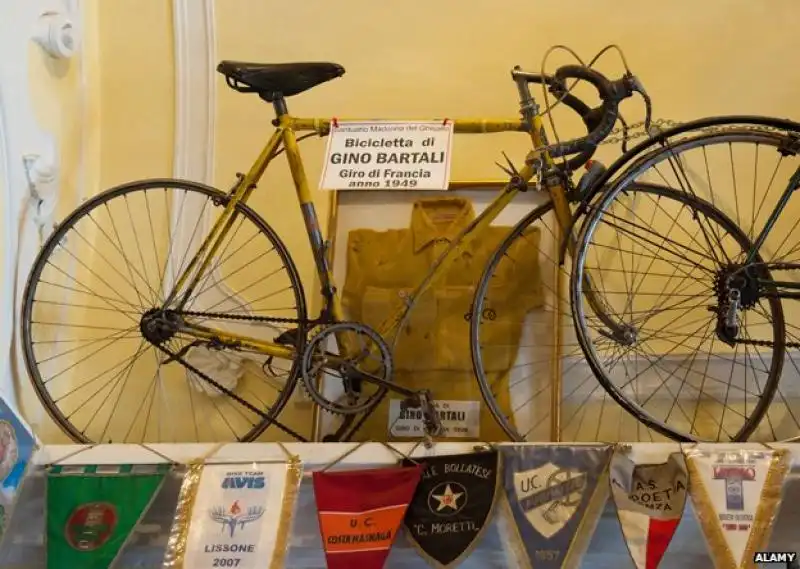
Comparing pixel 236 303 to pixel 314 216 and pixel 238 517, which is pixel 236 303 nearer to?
pixel 314 216

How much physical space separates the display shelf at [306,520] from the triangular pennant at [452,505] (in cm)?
4

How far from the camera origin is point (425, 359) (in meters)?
1.88

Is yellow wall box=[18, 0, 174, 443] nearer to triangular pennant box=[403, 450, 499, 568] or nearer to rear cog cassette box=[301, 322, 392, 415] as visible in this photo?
rear cog cassette box=[301, 322, 392, 415]

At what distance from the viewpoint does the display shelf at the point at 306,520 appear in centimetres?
159

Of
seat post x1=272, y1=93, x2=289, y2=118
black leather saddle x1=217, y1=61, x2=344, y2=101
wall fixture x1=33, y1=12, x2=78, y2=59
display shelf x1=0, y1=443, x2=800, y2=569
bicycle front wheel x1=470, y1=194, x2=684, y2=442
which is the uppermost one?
wall fixture x1=33, y1=12, x2=78, y2=59

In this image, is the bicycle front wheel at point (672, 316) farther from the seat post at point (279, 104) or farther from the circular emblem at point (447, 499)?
the seat post at point (279, 104)

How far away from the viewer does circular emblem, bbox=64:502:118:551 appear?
4.97ft

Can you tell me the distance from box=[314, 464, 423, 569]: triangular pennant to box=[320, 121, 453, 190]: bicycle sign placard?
573mm

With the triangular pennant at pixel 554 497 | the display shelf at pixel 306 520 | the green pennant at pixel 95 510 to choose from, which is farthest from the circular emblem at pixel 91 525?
the triangular pennant at pixel 554 497

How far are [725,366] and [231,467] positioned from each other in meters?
1.07

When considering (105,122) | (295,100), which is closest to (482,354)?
(295,100)

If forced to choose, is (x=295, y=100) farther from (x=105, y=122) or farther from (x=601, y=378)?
(x=601, y=378)

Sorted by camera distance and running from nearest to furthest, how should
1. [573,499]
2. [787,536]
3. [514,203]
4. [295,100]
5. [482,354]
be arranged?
[573,499] < [787,536] < [482,354] < [514,203] < [295,100]

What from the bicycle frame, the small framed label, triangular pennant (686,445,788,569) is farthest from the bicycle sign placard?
triangular pennant (686,445,788,569)
